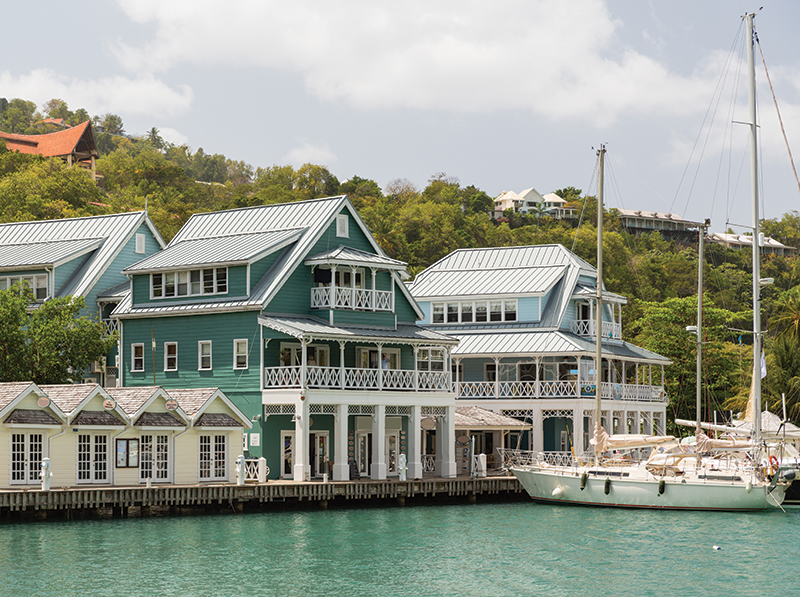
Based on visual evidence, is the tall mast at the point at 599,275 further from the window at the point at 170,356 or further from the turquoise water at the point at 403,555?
the window at the point at 170,356

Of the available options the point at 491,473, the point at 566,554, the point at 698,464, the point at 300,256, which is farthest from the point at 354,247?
the point at 566,554

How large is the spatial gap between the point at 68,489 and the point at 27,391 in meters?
3.75

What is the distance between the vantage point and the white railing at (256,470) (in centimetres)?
4788

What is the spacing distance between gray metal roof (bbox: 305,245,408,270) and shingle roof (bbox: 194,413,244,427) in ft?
29.3

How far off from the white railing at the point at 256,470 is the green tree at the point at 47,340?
35.4 feet

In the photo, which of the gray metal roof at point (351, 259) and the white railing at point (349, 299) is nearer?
the gray metal roof at point (351, 259)

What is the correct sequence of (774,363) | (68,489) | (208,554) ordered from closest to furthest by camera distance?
(208,554), (68,489), (774,363)

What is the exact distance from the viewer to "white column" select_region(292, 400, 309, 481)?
49.2 m

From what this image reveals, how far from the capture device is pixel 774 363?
71438mm

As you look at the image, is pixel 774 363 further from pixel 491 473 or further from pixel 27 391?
pixel 27 391

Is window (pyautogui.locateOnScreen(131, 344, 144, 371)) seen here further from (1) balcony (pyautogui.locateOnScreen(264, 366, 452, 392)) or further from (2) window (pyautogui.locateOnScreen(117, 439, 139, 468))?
Answer: (2) window (pyautogui.locateOnScreen(117, 439, 139, 468))

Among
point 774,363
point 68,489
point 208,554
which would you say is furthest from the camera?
point 774,363

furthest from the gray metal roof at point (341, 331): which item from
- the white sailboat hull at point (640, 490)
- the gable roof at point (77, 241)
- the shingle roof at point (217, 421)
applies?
the gable roof at point (77, 241)

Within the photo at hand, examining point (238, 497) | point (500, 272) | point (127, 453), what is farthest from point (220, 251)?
point (500, 272)
